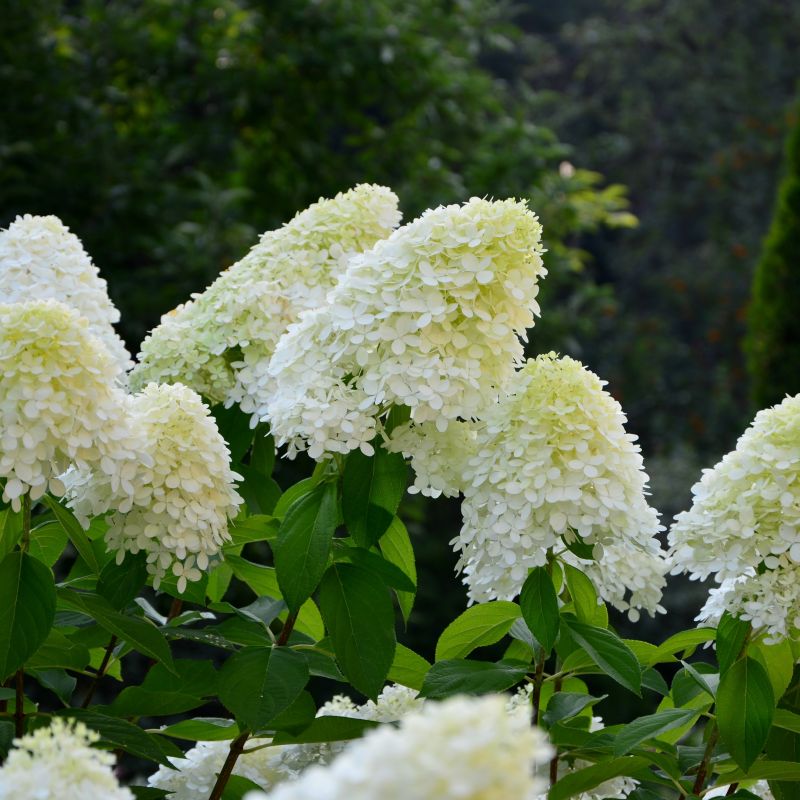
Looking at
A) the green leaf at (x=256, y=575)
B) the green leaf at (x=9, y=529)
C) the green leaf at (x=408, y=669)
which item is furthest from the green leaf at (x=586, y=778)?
the green leaf at (x=9, y=529)

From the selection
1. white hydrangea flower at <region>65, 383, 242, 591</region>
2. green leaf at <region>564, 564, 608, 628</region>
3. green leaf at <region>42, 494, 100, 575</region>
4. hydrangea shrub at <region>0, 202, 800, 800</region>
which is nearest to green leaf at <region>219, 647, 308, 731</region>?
hydrangea shrub at <region>0, 202, 800, 800</region>

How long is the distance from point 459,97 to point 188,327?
4.57m

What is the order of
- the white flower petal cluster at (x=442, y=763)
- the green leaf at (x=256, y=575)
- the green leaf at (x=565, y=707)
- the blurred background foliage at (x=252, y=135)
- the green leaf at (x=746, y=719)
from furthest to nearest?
the blurred background foliage at (x=252, y=135)
the green leaf at (x=256, y=575)
the green leaf at (x=565, y=707)
the green leaf at (x=746, y=719)
the white flower petal cluster at (x=442, y=763)

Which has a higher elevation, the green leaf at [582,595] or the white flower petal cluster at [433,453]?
the white flower petal cluster at [433,453]

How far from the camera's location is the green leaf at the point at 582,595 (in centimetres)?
149

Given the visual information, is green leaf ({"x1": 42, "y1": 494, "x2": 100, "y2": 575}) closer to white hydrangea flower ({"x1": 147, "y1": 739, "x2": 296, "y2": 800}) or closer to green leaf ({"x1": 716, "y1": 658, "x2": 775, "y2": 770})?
white hydrangea flower ({"x1": 147, "y1": 739, "x2": 296, "y2": 800})

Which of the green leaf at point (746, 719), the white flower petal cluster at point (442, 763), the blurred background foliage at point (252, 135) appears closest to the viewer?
the white flower petal cluster at point (442, 763)

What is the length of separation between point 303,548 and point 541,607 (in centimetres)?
27

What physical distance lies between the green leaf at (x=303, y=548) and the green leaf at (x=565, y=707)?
315 mm

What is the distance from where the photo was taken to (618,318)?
9.31 m

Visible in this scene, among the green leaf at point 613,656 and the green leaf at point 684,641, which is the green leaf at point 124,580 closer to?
the green leaf at point 613,656

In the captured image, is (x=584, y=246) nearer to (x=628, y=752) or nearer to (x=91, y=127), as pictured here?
(x=91, y=127)

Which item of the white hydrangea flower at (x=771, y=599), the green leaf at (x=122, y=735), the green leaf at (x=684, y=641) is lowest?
the green leaf at (x=122, y=735)

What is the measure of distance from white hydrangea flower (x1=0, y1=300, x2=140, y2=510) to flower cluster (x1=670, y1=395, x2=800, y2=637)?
616mm
